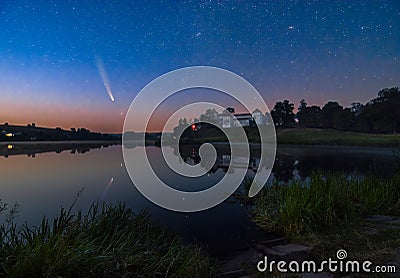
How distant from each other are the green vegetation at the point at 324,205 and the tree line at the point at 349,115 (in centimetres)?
8148

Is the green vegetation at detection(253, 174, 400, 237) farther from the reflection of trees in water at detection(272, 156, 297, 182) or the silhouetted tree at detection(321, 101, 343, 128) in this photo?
the silhouetted tree at detection(321, 101, 343, 128)

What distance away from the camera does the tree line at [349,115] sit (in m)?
75.6

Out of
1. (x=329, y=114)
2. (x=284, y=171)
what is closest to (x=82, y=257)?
(x=284, y=171)

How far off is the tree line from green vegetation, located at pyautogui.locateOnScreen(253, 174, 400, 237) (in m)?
81.5

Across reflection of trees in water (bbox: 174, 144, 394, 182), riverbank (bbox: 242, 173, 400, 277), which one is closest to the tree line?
reflection of trees in water (bbox: 174, 144, 394, 182)

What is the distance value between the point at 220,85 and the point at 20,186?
13779 mm

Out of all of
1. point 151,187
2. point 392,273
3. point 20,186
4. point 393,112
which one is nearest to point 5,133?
point 20,186

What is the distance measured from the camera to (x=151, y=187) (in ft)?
51.0

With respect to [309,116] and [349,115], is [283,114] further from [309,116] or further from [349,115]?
[349,115]

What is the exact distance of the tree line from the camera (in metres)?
75.6

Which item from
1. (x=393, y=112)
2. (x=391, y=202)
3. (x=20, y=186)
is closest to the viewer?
(x=391, y=202)

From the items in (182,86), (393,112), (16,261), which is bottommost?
(16,261)

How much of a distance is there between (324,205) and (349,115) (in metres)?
98.4

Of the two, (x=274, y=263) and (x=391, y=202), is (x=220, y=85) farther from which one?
(x=391, y=202)
